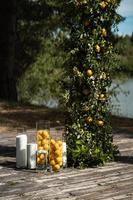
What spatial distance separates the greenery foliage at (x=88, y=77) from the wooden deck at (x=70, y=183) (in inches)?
16.0

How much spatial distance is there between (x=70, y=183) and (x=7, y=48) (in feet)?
41.3

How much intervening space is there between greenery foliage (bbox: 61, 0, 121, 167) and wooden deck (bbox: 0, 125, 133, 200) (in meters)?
0.41

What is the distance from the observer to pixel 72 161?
316 inches

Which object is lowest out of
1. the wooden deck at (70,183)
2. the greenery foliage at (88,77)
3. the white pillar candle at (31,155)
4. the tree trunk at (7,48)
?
the wooden deck at (70,183)

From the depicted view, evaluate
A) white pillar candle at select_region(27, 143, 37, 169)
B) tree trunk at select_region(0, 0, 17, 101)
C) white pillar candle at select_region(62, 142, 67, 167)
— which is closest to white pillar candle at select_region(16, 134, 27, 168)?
white pillar candle at select_region(27, 143, 37, 169)

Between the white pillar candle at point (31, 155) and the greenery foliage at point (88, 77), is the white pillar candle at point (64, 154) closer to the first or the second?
the greenery foliage at point (88, 77)

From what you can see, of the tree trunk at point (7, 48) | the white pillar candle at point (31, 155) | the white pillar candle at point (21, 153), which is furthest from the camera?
the tree trunk at point (7, 48)

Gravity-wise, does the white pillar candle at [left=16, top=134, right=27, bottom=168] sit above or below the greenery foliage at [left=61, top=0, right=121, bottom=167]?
below

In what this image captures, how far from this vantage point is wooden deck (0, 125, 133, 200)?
6414 mm

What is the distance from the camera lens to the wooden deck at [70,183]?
6.41m

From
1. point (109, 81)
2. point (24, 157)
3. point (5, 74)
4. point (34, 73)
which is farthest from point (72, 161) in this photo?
point (34, 73)

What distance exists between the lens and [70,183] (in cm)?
700

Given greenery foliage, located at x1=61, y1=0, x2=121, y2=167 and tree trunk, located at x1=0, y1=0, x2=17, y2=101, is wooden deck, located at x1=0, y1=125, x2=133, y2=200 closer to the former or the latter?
greenery foliage, located at x1=61, y1=0, x2=121, y2=167

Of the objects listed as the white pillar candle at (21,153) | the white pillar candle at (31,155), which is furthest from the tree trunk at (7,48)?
the white pillar candle at (31,155)
